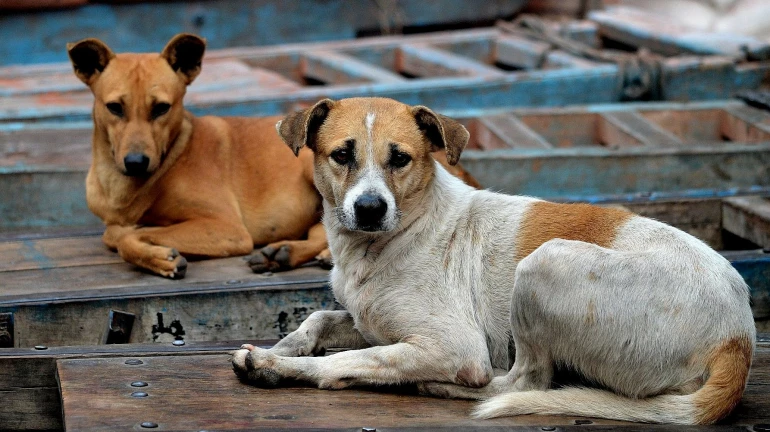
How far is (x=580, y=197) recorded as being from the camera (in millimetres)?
6098

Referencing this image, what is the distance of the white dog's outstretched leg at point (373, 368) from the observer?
3.86 metres

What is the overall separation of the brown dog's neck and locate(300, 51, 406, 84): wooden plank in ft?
10.3

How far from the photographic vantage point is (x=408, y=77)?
1027 centimetres

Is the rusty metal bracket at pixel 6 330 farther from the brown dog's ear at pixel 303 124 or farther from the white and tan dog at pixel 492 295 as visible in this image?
the brown dog's ear at pixel 303 124

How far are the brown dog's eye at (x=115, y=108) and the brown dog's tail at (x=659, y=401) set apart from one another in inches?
107

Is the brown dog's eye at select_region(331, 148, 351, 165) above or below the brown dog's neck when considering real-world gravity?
above

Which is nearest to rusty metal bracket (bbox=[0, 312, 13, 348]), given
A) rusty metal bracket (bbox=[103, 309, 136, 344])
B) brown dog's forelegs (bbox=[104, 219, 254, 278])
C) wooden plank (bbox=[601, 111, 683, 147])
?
rusty metal bracket (bbox=[103, 309, 136, 344])

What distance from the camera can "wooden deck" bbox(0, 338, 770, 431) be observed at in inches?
140

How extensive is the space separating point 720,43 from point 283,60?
391cm

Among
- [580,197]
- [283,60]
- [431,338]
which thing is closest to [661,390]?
[431,338]

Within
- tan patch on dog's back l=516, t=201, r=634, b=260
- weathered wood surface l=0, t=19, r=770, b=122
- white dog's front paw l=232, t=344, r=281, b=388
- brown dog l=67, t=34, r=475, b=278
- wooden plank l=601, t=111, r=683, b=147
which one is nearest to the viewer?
white dog's front paw l=232, t=344, r=281, b=388

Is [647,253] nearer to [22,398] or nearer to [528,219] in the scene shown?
[528,219]

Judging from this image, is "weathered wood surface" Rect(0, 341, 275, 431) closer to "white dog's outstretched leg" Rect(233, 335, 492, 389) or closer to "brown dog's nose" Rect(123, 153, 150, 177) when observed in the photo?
"white dog's outstretched leg" Rect(233, 335, 492, 389)

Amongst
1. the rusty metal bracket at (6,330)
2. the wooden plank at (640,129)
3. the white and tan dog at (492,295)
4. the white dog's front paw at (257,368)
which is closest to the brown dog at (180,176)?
the rusty metal bracket at (6,330)
